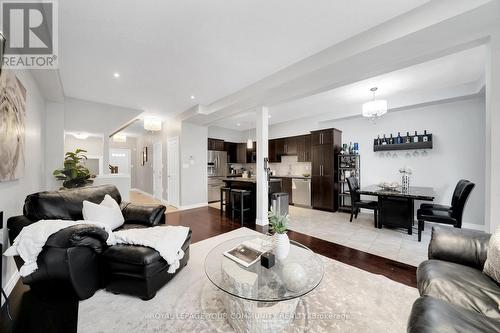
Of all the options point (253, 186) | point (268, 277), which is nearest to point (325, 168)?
point (253, 186)

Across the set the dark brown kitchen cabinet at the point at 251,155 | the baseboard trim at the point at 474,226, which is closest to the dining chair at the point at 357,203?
the baseboard trim at the point at 474,226

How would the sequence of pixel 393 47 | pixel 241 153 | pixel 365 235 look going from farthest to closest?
pixel 241 153, pixel 365 235, pixel 393 47

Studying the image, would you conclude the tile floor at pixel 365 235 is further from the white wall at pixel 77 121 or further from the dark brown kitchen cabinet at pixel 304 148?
the white wall at pixel 77 121

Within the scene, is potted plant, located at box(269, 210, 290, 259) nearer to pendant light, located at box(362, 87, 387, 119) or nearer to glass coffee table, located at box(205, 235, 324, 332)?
glass coffee table, located at box(205, 235, 324, 332)

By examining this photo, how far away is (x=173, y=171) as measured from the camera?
19.6 feet

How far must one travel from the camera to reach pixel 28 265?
5.25 ft

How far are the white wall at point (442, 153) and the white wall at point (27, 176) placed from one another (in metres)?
6.36

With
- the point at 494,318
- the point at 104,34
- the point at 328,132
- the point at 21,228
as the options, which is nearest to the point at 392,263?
the point at 494,318

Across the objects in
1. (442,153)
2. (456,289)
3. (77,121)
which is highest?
(77,121)

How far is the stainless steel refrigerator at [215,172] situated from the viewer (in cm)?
656

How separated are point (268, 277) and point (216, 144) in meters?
5.95

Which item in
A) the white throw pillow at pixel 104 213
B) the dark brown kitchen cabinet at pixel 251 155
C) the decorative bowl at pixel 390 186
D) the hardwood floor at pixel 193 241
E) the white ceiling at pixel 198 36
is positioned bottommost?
the hardwood floor at pixel 193 241

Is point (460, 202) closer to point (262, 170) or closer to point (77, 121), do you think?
point (262, 170)

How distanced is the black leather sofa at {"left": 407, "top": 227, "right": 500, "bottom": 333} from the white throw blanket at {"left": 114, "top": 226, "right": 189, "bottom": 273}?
6.20 ft
